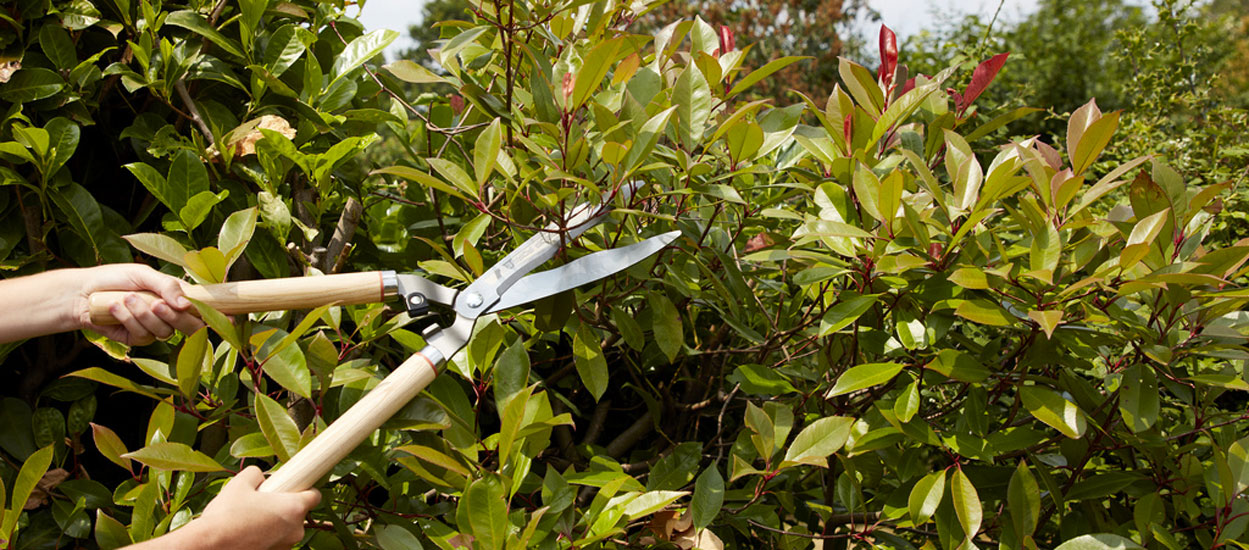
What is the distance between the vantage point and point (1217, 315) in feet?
4.10

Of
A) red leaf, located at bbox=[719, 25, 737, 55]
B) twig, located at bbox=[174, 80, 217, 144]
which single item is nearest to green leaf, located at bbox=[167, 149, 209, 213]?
twig, located at bbox=[174, 80, 217, 144]

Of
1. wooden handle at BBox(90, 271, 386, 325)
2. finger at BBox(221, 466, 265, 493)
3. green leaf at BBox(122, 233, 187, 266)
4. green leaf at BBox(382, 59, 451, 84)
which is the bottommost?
finger at BBox(221, 466, 265, 493)

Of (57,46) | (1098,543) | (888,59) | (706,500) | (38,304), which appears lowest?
(1098,543)

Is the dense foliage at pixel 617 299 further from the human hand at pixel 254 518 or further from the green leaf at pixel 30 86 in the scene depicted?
the human hand at pixel 254 518

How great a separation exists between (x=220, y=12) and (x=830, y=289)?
56.4 inches

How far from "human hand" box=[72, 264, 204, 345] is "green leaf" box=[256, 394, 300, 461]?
0.27 meters

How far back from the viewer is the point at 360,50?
1768 mm

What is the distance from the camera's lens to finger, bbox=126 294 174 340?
127cm

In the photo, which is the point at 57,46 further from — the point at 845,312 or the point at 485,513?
the point at 845,312

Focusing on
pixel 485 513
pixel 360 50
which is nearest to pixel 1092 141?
pixel 485 513

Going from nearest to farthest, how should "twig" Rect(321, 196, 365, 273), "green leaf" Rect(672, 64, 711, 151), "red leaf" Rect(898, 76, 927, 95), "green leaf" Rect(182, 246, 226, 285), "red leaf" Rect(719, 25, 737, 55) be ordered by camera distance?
"green leaf" Rect(182, 246, 226, 285) < "green leaf" Rect(672, 64, 711, 151) < "twig" Rect(321, 196, 365, 273) < "red leaf" Rect(898, 76, 927, 95) < "red leaf" Rect(719, 25, 737, 55)

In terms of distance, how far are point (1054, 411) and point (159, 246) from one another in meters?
1.44

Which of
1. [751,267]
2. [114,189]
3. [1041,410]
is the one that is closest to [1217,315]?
[1041,410]

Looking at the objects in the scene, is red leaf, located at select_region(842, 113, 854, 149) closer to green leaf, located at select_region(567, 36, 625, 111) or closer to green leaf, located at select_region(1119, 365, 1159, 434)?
green leaf, located at select_region(567, 36, 625, 111)
